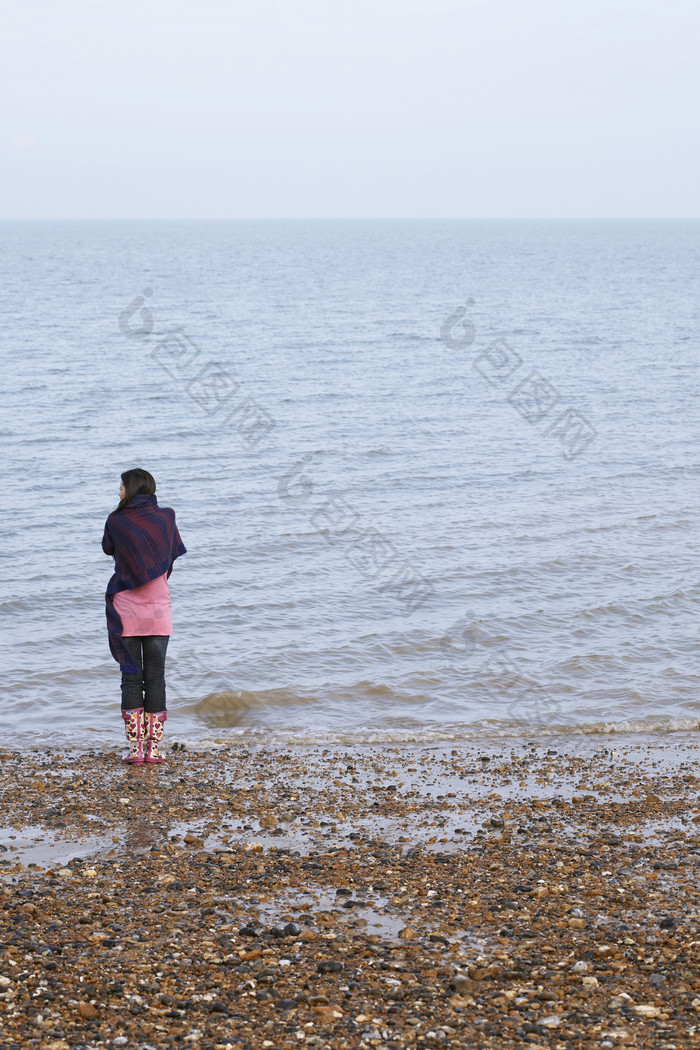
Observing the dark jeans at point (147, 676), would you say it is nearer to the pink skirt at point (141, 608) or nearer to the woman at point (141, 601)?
the woman at point (141, 601)

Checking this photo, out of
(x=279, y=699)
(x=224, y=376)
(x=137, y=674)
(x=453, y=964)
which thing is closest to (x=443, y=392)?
(x=224, y=376)

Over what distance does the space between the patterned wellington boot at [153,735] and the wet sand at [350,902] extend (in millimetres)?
106

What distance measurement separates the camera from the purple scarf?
7543 millimetres

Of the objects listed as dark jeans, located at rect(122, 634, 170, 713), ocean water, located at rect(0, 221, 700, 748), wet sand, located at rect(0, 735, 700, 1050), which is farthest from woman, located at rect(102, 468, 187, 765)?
ocean water, located at rect(0, 221, 700, 748)

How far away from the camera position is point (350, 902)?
17.9ft

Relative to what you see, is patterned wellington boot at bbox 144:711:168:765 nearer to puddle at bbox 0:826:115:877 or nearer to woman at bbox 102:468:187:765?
woman at bbox 102:468:187:765

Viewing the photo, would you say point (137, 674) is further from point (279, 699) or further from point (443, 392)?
point (443, 392)

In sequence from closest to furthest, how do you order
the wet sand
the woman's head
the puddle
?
the wet sand < the puddle < the woman's head

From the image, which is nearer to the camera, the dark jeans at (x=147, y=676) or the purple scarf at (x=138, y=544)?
the purple scarf at (x=138, y=544)

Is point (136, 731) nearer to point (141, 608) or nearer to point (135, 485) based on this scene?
point (141, 608)

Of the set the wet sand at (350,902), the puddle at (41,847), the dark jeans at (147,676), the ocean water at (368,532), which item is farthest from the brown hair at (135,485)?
the ocean water at (368,532)

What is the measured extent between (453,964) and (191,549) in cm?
1071

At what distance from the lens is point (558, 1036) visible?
13.9 ft

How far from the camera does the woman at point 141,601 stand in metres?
7.55
